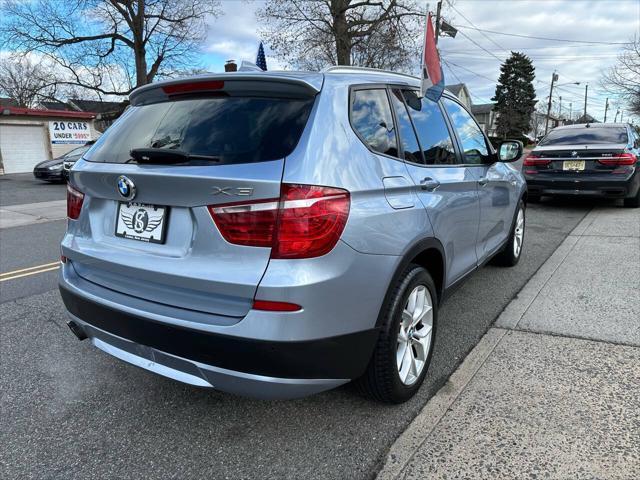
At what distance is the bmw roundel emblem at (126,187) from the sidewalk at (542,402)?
1718mm

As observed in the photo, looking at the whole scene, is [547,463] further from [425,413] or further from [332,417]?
[332,417]

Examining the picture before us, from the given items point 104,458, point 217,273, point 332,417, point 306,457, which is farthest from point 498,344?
point 104,458

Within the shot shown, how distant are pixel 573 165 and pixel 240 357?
7964 millimetres

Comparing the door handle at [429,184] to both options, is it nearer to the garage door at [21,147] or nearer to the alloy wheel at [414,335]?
the alloy wheel at [414,335]

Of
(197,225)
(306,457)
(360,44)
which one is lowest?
(306,457)

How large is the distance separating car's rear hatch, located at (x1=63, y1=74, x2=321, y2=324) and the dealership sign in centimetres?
2689

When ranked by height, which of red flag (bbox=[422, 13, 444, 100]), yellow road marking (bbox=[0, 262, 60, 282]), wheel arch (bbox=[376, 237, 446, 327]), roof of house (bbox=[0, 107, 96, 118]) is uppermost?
roof of house (bbox=[0, 107, 96, 118])

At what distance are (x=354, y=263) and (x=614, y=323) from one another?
8.75 feet

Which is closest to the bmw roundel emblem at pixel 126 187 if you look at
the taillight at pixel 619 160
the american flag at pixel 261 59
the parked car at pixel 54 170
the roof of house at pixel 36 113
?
the american flag at pixel 261 59

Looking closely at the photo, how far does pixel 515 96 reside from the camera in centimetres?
6322

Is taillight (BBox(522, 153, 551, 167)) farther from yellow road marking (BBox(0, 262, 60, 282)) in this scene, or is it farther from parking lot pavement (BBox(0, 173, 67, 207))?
parking lot pavement (BBox(0, 173, 67, 207))

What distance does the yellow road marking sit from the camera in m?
5.24

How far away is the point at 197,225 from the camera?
2004mm

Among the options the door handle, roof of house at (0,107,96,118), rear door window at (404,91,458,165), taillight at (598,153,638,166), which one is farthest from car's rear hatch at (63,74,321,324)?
roof of house at (0,107,96,118)
